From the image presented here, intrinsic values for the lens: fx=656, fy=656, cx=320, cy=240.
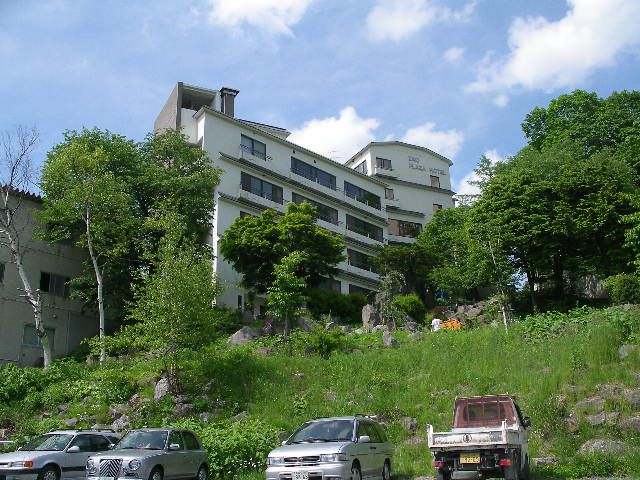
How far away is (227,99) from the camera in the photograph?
5566cm

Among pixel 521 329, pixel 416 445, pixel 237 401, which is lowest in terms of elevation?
pixel 416 445

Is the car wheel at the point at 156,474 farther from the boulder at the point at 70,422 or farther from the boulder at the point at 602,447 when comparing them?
the boulder at the point at 602,447

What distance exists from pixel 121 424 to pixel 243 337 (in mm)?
10558

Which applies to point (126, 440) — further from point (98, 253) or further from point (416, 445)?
point (98, 253)

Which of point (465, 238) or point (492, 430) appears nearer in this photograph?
point (492, 430)

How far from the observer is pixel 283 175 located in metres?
52.2

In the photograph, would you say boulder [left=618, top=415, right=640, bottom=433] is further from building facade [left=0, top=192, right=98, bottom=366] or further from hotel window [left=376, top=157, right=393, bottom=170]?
hotel window [left=376, top=157, right=393, bottom=170]

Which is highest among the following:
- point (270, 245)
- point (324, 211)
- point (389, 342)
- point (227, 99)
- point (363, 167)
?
point (227, 99)

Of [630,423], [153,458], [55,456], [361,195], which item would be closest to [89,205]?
[55,456]

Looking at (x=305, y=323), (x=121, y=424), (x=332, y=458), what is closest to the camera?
(x=332, y=458)

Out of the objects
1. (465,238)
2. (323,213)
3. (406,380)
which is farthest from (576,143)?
(406,380)

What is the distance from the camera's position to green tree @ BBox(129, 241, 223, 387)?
25.6 m

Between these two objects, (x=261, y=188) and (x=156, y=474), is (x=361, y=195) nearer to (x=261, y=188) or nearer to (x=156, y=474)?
(x=261, y=188)

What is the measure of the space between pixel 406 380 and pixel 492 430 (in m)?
11.2
